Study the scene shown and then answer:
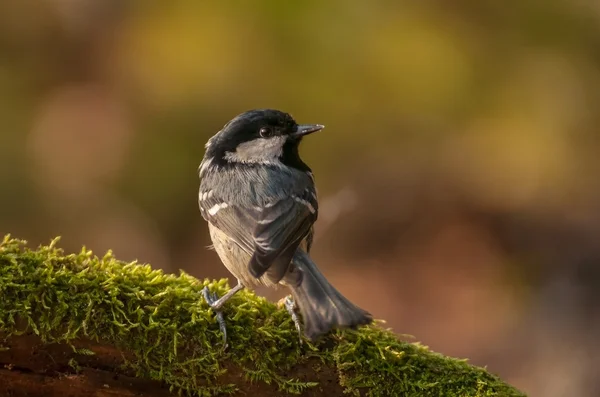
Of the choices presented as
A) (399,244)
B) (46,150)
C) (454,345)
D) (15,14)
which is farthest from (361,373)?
(15,14)

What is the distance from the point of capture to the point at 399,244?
1077 centimetres

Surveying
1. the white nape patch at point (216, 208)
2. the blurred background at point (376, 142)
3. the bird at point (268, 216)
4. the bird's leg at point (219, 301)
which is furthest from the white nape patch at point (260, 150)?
the blurred background at point (376, 142)

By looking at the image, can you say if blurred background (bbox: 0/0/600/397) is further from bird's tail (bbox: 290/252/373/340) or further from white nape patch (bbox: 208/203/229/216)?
bird's tail (bbox: 290/252/373/340)

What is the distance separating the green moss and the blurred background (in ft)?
17.1

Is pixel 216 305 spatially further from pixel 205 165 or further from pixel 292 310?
pixel 205 165

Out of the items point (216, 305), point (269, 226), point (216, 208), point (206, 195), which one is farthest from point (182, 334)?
point (206, 195)

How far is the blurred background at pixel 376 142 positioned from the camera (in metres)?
8.95

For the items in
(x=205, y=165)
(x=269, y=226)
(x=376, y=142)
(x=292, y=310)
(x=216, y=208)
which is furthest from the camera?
(x=376, y=142)

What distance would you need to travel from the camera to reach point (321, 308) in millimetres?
3285

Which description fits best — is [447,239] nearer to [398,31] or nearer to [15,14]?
[398,31]

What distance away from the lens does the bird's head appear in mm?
4457

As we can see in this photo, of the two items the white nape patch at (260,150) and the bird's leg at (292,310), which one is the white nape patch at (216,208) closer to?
the white nape patch at (260,150)

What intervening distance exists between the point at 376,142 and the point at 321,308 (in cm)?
723

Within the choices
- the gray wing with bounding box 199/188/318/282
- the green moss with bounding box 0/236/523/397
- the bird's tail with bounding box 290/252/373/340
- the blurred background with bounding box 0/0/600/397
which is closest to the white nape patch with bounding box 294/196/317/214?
the gray wing with bounding box 199/188/318/282
